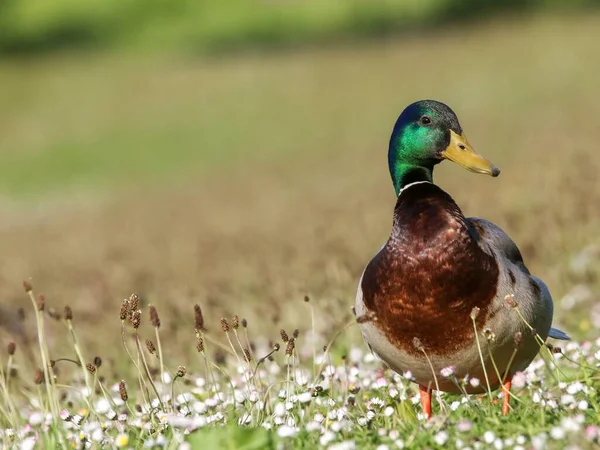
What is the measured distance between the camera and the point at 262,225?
11.5m

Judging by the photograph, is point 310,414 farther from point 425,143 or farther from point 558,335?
point 558,335

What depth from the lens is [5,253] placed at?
13383 millimetres

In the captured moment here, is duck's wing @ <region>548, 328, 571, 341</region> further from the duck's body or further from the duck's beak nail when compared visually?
the duck's beak nail

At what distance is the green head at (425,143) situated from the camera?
446 cm

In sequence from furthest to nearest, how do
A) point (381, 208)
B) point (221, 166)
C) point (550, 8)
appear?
point (550, 8)
point (221, 166)
point (381, 208)

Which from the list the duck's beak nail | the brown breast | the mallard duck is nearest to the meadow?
the mallard duck

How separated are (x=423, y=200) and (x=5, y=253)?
10.1m

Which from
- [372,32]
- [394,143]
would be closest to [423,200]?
[394,143]

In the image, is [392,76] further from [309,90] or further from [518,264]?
[518,264]

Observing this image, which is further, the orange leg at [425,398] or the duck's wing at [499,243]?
the duck's wing at [499,243]

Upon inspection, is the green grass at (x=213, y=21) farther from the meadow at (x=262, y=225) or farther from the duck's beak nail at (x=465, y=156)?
the duck's beak nail at (x=465, y=156)

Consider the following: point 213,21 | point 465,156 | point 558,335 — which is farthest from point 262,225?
point 213,21

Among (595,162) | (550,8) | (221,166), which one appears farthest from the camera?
(550,8)

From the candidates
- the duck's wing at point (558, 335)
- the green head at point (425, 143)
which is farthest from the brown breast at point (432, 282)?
the duck's wing at point (558, 335)
